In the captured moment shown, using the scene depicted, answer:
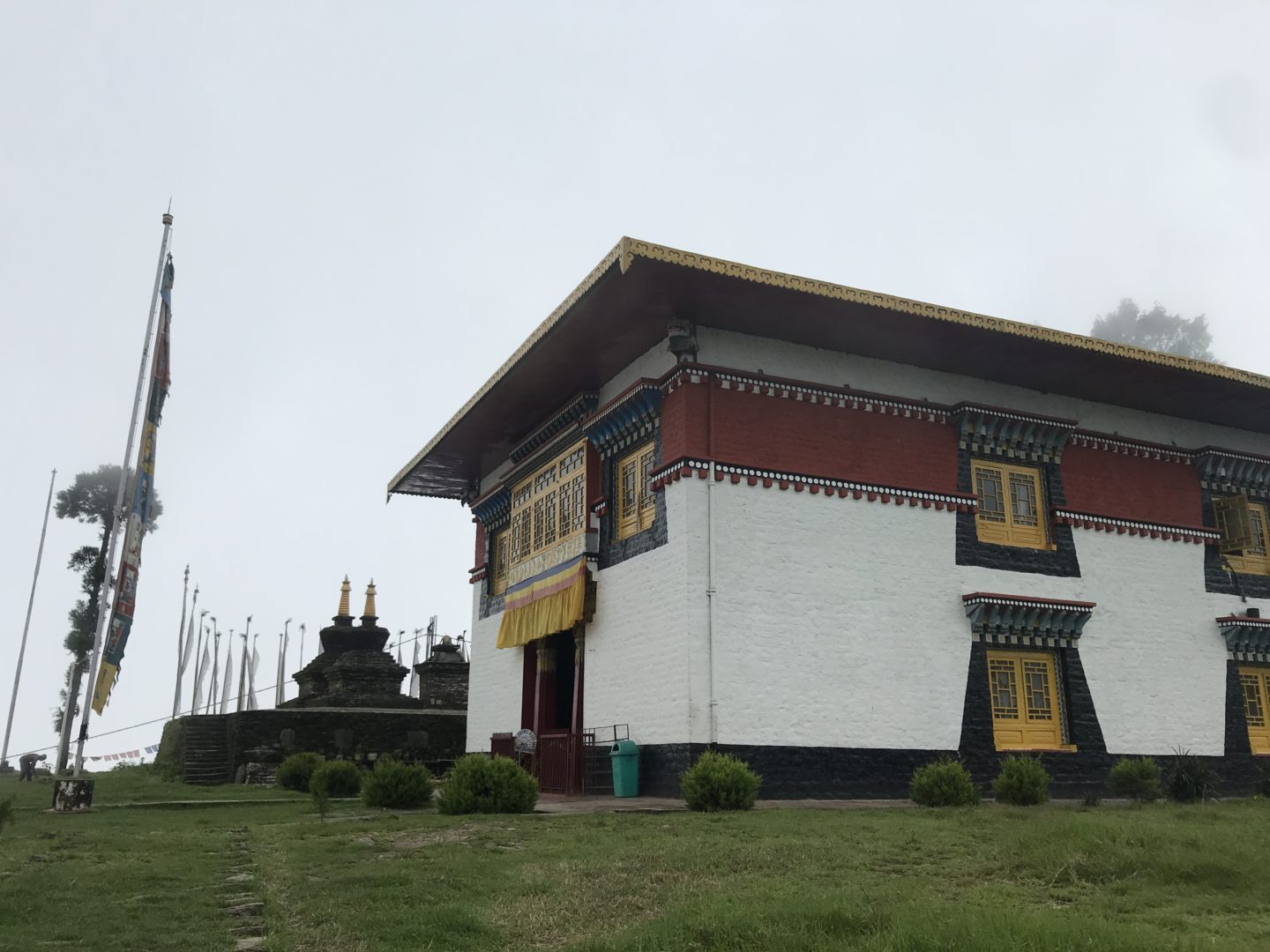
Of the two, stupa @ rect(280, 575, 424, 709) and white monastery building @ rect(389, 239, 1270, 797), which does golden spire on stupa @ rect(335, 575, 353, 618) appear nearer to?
stupa @ rect(280, 575, 424, 709)

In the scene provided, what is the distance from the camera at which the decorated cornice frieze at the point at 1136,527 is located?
18.8m

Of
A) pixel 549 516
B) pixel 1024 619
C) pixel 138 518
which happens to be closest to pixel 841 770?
pixel 1024 619

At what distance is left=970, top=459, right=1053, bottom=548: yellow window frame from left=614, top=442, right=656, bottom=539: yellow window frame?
5689mm

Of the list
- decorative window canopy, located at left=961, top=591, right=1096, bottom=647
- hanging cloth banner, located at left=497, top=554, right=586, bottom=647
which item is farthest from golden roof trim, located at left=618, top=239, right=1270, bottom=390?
hanging cloth banner, located at left=497, top=554, right=586, bottom=647

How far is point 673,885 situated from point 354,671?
87.6 feet

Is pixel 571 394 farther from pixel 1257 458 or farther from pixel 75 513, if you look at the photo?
pixel 75 513

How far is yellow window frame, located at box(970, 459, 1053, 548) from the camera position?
18234 millimetres

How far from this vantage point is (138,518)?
1731 centimetres

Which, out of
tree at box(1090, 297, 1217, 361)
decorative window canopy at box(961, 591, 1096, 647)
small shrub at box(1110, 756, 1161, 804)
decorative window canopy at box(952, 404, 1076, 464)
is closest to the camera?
small shrub at box(1110, 756, 1161, 804)

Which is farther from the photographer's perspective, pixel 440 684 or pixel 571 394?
pixel 440 684

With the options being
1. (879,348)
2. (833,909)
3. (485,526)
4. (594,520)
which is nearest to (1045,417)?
(879,348)

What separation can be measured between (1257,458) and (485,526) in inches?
652

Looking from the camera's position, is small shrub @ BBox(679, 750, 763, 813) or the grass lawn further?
small shrub @ BBox(679, 750, 763, 813)

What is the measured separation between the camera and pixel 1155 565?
1941 cm
